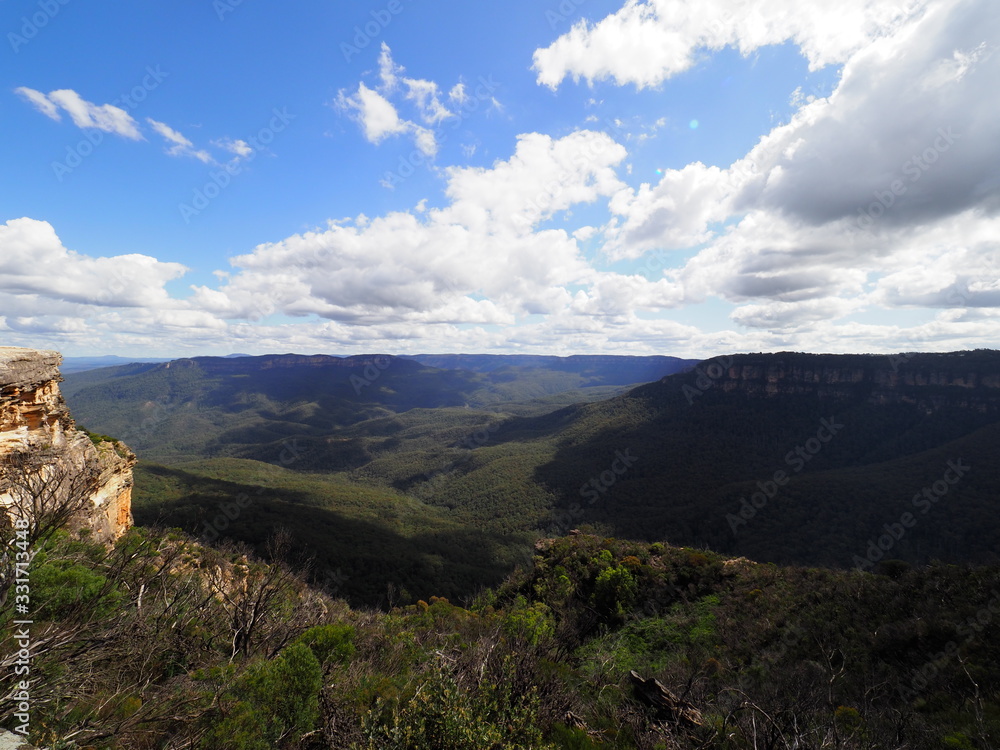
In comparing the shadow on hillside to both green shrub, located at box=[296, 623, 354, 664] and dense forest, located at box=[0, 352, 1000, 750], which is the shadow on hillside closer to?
dense forest, located at box=[0, 352, 1000, 750]

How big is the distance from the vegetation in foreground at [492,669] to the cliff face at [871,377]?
107 metres

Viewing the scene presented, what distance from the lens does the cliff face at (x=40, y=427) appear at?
12.6 meters

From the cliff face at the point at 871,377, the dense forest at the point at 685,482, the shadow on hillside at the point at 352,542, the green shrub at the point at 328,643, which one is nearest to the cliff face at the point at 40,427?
the green shrub at the point at 328,643

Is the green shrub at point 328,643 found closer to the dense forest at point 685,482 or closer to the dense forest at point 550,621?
the dense forest at point 550,621

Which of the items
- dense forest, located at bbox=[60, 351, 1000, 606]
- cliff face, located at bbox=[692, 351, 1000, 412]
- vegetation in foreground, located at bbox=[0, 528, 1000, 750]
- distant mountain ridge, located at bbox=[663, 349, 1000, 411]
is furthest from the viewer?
distant mountain ridge, located at bbox=[663, 349, 1000, 411]

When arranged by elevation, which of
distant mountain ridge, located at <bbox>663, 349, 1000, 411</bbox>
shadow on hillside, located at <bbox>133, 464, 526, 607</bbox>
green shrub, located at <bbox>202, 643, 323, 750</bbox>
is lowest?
shadow on hillside, located at <bbox>133, 464, 526, 607</bbox>

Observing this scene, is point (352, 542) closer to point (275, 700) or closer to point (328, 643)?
point (328, 643)

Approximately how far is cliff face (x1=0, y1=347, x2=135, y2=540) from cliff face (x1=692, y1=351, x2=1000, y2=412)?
432 ft

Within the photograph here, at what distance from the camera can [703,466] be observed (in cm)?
8681

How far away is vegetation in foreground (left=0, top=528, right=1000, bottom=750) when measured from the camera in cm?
682

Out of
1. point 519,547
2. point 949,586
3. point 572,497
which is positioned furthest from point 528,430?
point 949,586

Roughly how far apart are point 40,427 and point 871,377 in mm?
145896

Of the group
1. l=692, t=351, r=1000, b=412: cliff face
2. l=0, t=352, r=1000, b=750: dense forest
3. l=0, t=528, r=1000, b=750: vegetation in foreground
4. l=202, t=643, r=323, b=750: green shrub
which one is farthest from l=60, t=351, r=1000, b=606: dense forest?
l=202, t=643, r=323, b=750: green shrub

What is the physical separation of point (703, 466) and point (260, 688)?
95.0 m
